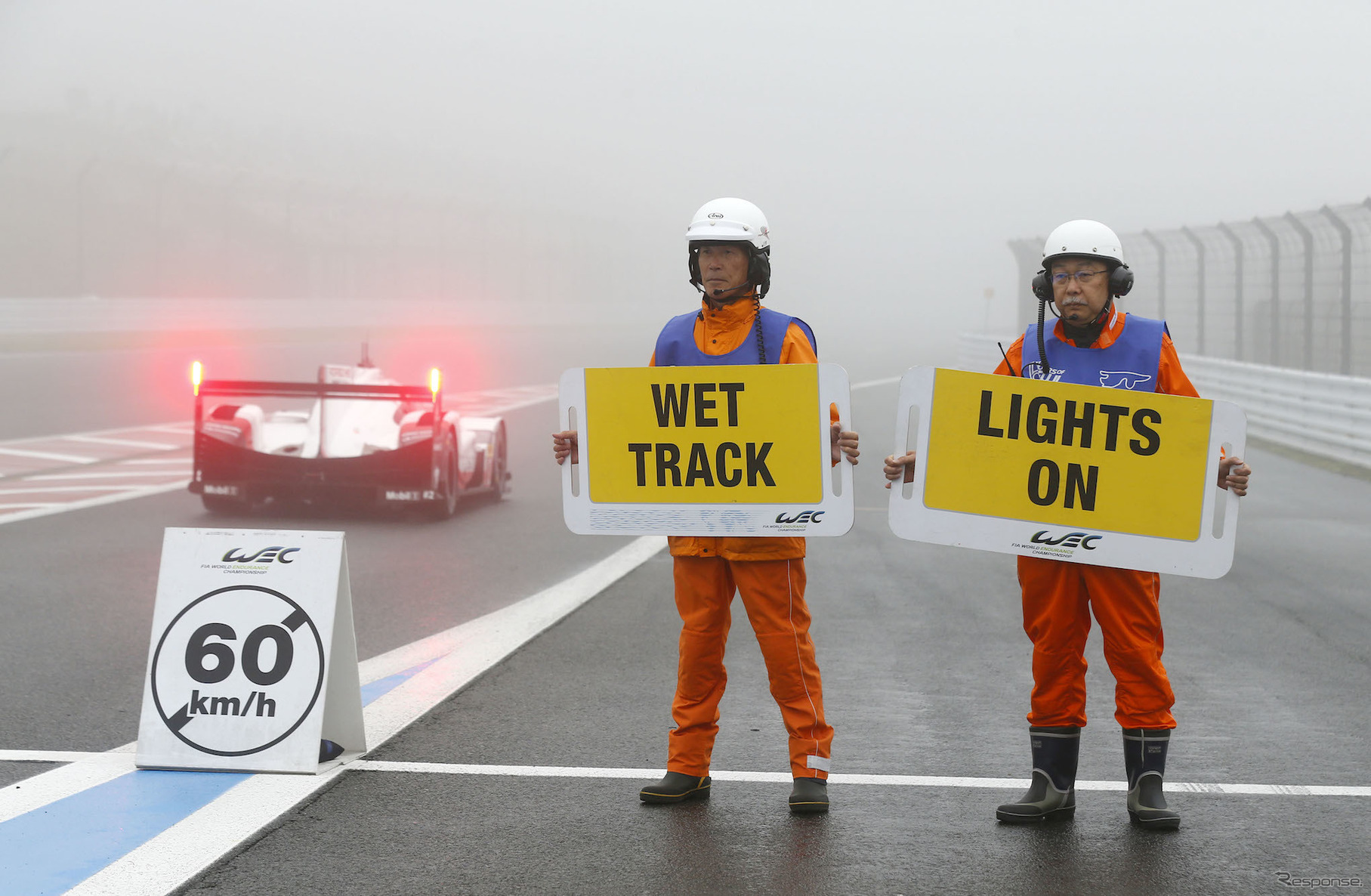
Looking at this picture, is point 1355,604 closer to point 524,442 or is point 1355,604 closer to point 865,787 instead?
point 865,787

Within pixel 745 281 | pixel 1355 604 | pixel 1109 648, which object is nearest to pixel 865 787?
pixel 1109 648

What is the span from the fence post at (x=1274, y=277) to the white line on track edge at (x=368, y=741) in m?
13.4

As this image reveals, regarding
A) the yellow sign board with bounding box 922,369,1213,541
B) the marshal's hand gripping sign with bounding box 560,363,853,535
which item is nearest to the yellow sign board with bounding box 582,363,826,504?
the marshal's hand gripping sign with bounding box 560,363,853,535

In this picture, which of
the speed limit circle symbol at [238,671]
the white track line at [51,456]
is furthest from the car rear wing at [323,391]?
the speed limit circle symbol at [238,671]

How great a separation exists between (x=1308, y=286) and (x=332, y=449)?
43.3ft

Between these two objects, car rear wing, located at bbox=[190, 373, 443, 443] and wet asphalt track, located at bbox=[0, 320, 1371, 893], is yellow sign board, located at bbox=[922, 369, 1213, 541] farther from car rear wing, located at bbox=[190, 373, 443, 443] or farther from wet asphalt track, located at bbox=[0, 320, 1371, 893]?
car rear wing, located at bbox=[190, 373, 443, 443]

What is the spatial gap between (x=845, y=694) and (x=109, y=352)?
29906 mm

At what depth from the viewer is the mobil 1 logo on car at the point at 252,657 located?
486cm

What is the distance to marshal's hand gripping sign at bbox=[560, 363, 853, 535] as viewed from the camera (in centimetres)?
472

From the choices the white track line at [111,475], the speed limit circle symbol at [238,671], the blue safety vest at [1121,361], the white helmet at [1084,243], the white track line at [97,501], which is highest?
the white helmet at [1084,243]

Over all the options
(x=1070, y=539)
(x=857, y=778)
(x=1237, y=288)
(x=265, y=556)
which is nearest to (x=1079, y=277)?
(x=1070, y=539)

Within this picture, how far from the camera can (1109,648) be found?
14.8 ft

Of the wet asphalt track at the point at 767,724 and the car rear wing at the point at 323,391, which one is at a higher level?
the car rear wing at the point at 323,391

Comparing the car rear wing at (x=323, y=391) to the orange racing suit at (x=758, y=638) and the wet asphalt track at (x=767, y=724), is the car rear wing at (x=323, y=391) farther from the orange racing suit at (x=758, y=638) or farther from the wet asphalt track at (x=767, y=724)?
the orange racing suit at (x=758, y=638)
